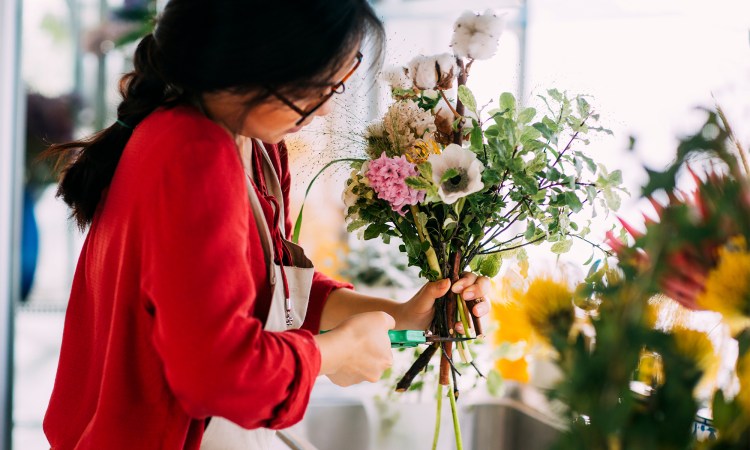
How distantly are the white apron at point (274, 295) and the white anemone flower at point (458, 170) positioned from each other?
0.21 metres

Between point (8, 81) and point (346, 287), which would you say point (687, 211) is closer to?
point (346, 287)

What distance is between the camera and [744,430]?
1.32ft

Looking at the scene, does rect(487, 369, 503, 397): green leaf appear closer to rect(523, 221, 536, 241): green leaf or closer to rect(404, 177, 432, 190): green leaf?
rect(523, 221, 536, 241): green leaf

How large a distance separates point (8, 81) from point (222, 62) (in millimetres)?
1822

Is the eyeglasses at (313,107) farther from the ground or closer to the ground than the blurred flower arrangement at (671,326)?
farther from the ground

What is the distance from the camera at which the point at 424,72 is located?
38.9 inches

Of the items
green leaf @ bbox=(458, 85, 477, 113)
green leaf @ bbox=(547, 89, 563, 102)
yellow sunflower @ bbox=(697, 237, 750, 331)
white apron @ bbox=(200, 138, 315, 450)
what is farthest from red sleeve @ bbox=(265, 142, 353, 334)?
yellow sunflower @ bbox=(697, 237, 750, 331)

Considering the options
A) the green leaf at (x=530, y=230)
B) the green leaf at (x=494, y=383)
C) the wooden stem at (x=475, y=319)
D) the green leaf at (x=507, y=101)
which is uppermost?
the green leaf at (x=507, y=101)

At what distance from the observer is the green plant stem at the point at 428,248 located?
1025 millimetres

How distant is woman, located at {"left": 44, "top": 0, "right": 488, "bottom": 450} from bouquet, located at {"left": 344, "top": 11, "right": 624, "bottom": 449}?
172 millimetres

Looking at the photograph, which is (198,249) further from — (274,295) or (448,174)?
(448,174)

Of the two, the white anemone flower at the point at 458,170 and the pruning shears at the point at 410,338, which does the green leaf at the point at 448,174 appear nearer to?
the white anemone flower at the point at 458,170

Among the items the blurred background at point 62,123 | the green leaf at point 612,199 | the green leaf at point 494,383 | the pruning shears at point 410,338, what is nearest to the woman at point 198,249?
the pruning shears at point 410,338

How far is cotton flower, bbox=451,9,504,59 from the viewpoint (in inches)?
38.5
